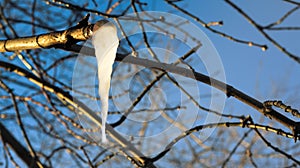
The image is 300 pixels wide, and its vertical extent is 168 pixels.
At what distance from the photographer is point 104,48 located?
0.42 m

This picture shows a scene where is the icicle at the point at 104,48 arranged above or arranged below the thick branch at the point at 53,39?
below

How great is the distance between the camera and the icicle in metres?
0.39

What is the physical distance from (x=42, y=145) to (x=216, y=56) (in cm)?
141

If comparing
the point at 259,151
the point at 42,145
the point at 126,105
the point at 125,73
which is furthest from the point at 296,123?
the point at 259,151

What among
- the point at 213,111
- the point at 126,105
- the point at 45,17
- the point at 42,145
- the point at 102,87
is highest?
the point at 45,17

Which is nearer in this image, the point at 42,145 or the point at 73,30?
the point at 73,30

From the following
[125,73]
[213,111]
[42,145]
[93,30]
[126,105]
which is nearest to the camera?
[93,30]

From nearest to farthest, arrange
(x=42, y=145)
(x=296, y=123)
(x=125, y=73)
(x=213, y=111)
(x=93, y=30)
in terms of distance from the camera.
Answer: (x=93, y=30), (x=296, y=123), (x=213, y=111), (x=125, y=73), (x=42, y=145)

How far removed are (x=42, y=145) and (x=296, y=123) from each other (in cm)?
145

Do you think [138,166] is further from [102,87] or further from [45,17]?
[45,17]

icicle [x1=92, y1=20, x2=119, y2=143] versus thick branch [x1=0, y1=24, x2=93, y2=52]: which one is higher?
thick branch [x1=0, y1=24, x2=93, y2=52]

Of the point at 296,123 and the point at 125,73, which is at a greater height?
the point at 125,73

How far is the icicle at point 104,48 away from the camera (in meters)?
0.39

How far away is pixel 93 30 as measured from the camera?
0.38 metres
